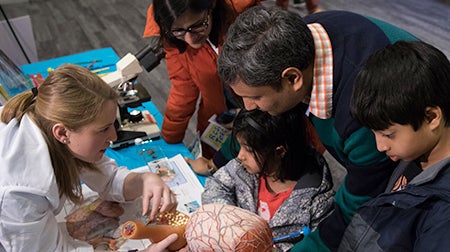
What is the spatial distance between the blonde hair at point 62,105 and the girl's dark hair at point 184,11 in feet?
1.33

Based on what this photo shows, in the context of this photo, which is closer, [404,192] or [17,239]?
[404,192]

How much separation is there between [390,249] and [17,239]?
0.97 m

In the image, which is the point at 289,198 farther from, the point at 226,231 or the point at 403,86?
the point at 403,86

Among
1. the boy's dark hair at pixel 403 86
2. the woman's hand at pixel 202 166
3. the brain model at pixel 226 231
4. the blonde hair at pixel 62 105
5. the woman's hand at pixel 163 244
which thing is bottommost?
the woman's hand at pixel 202 166

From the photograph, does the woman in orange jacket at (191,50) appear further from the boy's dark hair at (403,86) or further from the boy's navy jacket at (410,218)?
the boy's navy jacket at (410,218)

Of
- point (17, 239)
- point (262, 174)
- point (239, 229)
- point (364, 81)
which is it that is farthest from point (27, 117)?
point (364, 81)

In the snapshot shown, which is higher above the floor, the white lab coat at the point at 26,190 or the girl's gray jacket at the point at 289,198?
the white lab coat at the point at 26,190

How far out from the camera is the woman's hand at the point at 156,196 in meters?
1.32

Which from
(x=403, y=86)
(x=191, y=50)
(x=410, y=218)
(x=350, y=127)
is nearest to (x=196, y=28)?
(x=191, y=50)

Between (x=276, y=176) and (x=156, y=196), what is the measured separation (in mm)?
435

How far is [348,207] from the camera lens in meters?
1.27

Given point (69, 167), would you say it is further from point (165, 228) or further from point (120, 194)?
point (165, 228)

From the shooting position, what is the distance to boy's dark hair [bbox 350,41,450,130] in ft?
3.04

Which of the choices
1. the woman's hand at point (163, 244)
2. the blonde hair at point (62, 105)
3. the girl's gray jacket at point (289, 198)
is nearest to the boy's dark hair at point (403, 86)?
the girl's gray jacket at point (289, 198)
